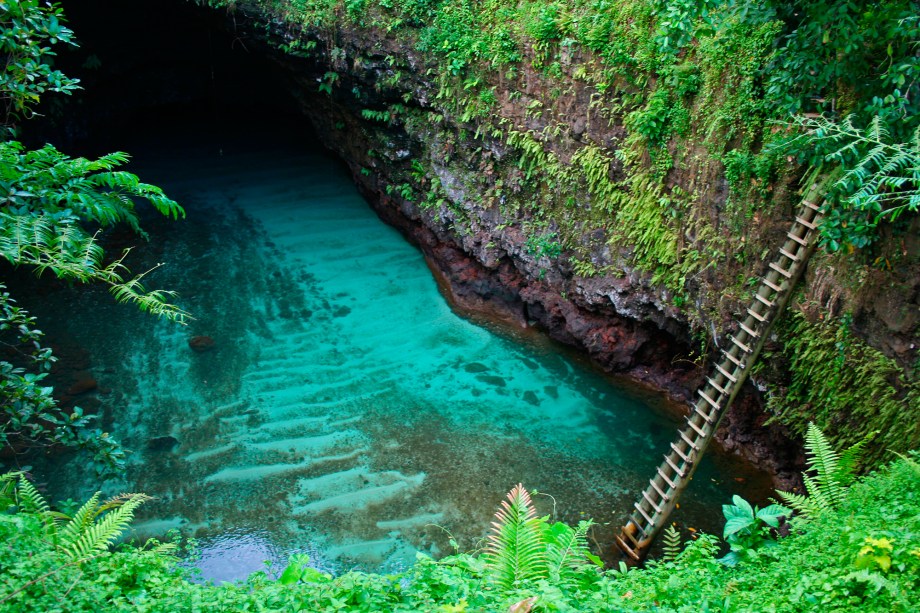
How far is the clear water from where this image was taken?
21.5ft

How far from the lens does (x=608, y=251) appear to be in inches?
315

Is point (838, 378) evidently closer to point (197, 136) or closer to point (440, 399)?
point (440, 399)

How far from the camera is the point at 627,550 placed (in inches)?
248

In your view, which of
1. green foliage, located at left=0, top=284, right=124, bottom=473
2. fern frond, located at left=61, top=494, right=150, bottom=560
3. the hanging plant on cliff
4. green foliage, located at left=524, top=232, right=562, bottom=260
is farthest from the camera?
green foliage, located at left=524, top=232, right=562, bottom=260

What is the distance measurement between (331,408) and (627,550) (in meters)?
3.65

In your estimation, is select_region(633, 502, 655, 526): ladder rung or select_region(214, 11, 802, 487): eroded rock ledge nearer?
select_region(633, 502, 655, 526): ladder rung

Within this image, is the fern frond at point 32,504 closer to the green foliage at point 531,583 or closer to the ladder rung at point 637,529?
the green foliage at point 531,583

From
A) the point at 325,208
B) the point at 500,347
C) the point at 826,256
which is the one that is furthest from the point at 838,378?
the point at 325,208

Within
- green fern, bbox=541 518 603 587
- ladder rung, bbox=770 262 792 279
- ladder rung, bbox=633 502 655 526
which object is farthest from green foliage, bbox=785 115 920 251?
green fern, bbox=541 518 603 587

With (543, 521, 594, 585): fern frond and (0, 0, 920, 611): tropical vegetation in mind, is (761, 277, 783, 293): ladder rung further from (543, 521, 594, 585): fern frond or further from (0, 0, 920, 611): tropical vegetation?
(543, 521, 594, 585): fern frond

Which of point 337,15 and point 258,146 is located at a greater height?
point 337,15

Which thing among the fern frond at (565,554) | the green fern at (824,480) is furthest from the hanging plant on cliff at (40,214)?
the green fern at (824,480)

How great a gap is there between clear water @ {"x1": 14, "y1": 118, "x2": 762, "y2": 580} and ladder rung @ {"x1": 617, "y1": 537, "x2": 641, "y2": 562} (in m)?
0.19

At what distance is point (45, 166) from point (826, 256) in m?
6.47
